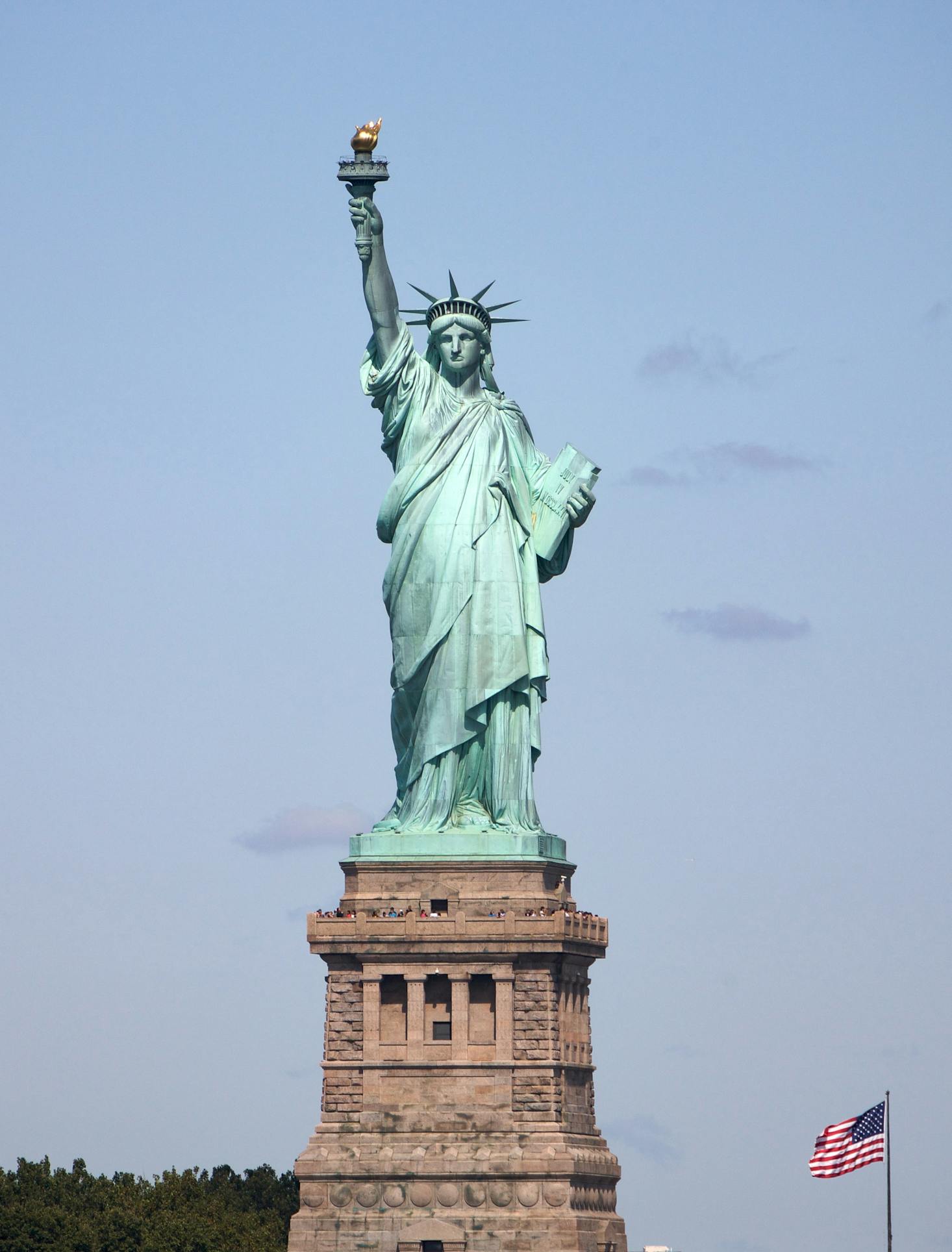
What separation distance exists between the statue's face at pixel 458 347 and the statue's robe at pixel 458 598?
1.48ft

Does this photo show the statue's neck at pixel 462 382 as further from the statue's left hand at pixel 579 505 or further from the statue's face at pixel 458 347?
the statue's left hand at pixel 579 505

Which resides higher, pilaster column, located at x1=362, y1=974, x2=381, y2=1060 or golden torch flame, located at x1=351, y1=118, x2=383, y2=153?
golden torch flame, located at x1=351, y1=118, x2=383, y2=153

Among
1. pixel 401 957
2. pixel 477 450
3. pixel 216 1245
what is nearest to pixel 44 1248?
pixel 216 1245

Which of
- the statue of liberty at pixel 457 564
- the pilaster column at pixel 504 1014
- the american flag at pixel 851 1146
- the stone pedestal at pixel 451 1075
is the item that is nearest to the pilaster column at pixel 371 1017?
the stone pedestal at pixel 451 1075

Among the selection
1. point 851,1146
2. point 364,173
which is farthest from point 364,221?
point 851,1146

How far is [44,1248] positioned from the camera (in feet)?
275

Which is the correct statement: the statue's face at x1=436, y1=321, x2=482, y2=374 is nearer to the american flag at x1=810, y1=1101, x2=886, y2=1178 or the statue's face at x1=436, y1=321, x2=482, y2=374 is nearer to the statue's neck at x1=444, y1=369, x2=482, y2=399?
the statue's neck at x1=444, y1=369, x2=482, y2=399

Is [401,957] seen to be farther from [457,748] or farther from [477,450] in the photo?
[477,450]

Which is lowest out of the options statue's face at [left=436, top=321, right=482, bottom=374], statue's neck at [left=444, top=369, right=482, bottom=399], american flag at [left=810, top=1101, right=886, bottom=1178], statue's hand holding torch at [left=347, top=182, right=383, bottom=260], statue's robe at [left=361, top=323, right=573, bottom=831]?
american flag at [left=810, top=1101, right=886, bottom=1178]

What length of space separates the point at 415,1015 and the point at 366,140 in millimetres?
16181

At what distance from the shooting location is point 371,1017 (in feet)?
247

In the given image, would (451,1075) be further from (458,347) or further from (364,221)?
(364,221)

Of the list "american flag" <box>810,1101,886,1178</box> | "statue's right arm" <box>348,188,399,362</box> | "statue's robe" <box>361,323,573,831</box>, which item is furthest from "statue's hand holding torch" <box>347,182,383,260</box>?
"american flag" <box>810,1101,886,1178</box>

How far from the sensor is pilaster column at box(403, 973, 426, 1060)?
75250mm
